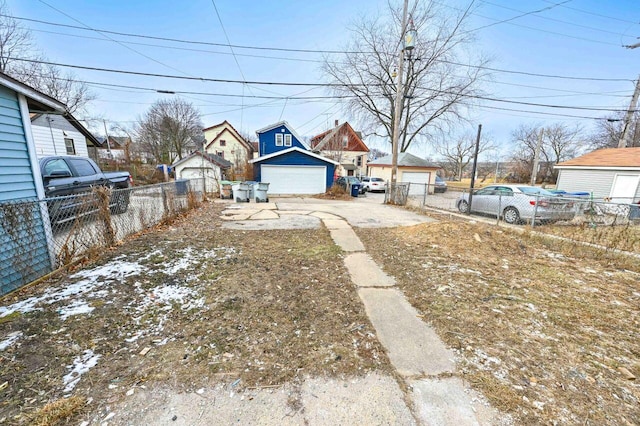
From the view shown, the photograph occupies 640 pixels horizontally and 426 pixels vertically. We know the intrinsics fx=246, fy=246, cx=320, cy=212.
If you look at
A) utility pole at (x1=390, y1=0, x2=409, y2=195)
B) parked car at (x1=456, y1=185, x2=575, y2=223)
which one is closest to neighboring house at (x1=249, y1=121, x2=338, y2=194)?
utility pole at (x1=390, y1=0, x2=409, y2=195)

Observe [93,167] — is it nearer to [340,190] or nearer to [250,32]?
[250,32]

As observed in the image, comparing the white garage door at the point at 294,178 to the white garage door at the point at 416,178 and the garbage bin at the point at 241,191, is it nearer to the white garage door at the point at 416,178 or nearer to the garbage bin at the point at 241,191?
the garbage bin at the point at 241,191

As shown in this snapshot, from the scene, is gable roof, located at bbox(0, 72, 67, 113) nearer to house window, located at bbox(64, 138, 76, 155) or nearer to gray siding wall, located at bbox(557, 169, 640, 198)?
house window, located at bbox(64, 138, 76, 155)

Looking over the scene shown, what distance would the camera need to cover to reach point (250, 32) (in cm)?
1088

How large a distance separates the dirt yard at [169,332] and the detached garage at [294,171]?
12.2 meters

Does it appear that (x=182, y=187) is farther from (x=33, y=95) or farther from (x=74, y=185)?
(x=33, y=95)

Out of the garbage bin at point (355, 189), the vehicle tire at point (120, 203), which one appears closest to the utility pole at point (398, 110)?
the garbage bin at point (355, 189)

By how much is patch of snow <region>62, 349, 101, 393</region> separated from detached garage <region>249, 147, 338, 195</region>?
1415 centimetres

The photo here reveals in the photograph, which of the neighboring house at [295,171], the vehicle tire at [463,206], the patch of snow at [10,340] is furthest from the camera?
the neighboring house at [295,171]

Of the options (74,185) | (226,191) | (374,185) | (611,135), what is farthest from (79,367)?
(611,135)

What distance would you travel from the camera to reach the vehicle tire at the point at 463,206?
1038 centimetres

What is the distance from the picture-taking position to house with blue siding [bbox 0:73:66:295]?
293 centimetres

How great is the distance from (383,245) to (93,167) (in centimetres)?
838

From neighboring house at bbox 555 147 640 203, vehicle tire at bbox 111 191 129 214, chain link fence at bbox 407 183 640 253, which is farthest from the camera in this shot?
neighboring house at bbox 555 147 640 203
